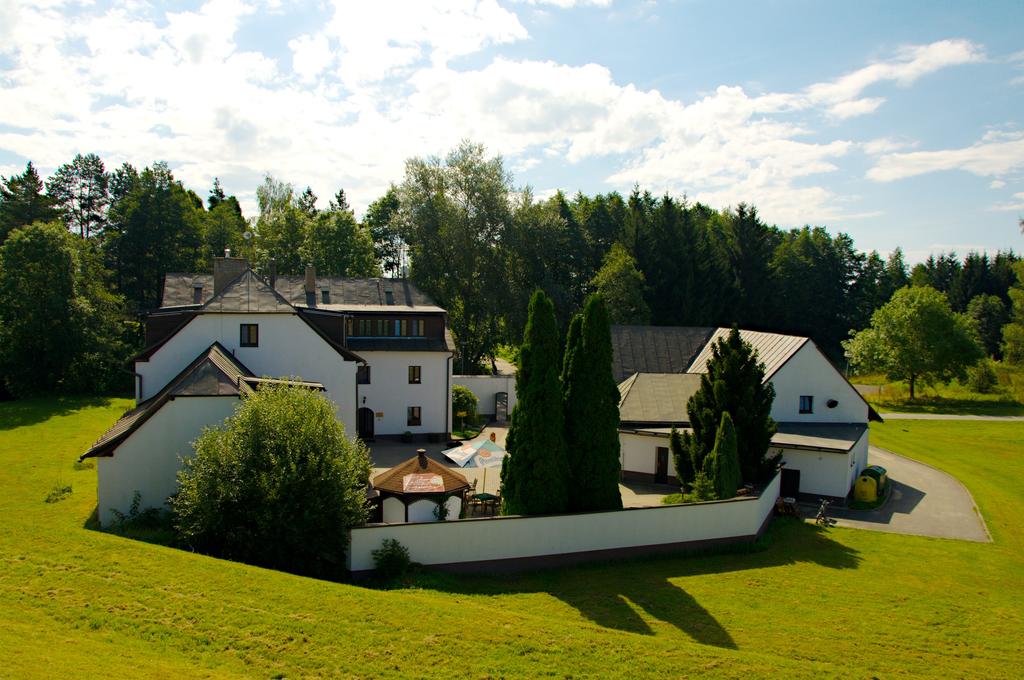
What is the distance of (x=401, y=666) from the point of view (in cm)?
1155

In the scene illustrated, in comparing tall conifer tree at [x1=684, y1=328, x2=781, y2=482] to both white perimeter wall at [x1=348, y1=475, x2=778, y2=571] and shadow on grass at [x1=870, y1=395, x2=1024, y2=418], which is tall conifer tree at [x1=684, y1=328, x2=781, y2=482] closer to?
white perimeter wall at [x1=348, y1=475, x2=778, y2=571]

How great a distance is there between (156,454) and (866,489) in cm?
2528

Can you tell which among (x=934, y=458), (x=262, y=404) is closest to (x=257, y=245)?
(x=262, y=404)

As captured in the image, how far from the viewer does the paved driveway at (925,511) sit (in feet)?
80.9

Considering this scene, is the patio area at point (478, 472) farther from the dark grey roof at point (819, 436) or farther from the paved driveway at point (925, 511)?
the paved driveway at point (925, 511)

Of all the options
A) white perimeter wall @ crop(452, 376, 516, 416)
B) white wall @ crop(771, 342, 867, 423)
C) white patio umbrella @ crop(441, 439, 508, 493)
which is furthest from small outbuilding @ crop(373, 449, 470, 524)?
white perimeter wall @ crop(452, 376, 516, 416)

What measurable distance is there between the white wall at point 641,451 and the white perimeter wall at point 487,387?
13.4 metres

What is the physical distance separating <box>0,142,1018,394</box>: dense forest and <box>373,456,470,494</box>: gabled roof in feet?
96.9

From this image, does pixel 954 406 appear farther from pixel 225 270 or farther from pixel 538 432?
pixel 225 270

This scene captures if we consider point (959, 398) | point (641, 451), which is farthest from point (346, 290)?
point (959, 398)

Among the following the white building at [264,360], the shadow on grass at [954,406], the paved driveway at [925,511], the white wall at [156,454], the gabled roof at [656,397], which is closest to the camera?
the white wall at [156,454]

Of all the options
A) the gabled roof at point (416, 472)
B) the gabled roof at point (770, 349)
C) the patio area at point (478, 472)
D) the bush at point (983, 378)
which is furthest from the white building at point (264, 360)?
the bush at point (983, 378)

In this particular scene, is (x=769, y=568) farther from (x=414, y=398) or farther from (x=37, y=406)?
(x=37, y=406)

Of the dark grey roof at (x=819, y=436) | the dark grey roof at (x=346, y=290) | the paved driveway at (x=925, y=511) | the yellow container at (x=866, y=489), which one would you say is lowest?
the paved driveway at (x=925, y=511)
